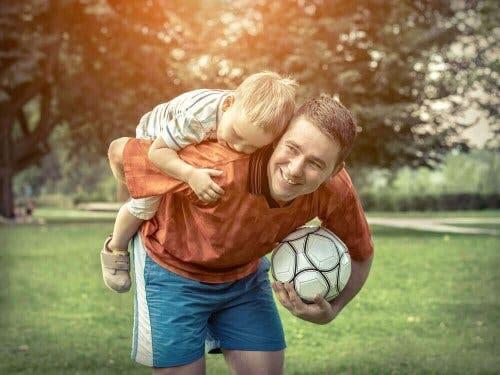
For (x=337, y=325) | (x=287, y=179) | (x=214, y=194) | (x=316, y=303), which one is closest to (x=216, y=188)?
(x=214, y=194)

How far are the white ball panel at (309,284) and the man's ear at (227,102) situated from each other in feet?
2.72

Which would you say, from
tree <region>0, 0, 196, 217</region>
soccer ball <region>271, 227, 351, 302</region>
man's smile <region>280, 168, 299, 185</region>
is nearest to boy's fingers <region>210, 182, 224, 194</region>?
man's smile <region>280, 168, 299, 185</region>

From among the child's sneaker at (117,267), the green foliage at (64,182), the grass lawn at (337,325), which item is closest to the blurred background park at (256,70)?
the grass lawn at (337,325)

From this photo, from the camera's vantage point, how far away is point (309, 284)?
4367 millimetres

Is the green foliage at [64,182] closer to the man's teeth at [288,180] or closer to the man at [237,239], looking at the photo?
the man at [237,239]

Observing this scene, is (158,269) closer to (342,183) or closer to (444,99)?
(342,183)

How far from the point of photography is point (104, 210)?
183ft

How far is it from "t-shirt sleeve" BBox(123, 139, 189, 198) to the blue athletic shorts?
39cm

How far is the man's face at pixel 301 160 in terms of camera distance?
3.83m

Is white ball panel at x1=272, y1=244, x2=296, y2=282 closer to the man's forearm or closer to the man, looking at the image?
the man

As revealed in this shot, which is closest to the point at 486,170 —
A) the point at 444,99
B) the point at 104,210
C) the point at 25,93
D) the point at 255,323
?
the point at 104,210

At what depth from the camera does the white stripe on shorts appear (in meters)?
4.39

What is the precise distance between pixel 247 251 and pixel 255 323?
1.59ft

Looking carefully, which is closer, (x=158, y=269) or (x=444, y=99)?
(x=158, y=269)
